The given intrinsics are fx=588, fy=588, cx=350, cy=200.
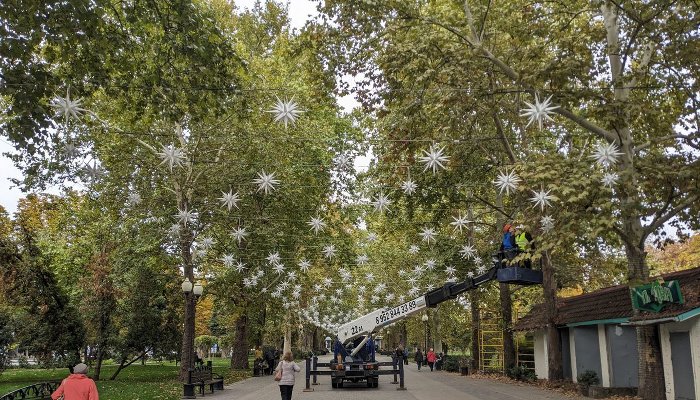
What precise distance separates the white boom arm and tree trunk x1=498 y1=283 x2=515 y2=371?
7.92 metres

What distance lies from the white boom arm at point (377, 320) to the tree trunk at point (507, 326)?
7.92m

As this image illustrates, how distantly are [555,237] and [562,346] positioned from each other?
13.7 metres

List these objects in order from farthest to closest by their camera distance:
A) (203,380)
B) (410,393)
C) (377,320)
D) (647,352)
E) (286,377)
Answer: (377,320) < (410,393) < (203,380) < (647,352) < (286,377)

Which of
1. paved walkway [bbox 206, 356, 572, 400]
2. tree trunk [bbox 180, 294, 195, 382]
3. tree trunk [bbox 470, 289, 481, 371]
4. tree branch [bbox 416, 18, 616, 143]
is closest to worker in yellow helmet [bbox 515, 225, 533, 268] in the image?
tree branch [bbox 416, 18, 616, 143]

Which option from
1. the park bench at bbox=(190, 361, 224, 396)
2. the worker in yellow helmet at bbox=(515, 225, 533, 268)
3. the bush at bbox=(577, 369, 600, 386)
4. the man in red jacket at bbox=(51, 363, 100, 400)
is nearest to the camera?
the man in red jacket at bbox=(51, 363, 100, 400)

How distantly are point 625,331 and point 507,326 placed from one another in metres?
7.85

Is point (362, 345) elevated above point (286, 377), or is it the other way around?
point (362, 345)

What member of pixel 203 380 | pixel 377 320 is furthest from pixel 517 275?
pixel 203 380

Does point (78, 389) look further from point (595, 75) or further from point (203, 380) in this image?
point (595, 75)

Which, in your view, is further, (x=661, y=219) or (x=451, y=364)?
(x=451, y=364)

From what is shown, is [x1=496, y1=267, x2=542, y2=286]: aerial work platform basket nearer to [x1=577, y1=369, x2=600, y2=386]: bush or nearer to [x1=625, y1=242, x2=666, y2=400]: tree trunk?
[x1=625, y1=242, x2=666, y2=400]: tree trunk

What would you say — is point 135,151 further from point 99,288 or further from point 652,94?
point 652,94

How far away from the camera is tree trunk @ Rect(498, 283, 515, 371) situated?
1104 inches

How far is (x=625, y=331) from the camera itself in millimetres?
20406
